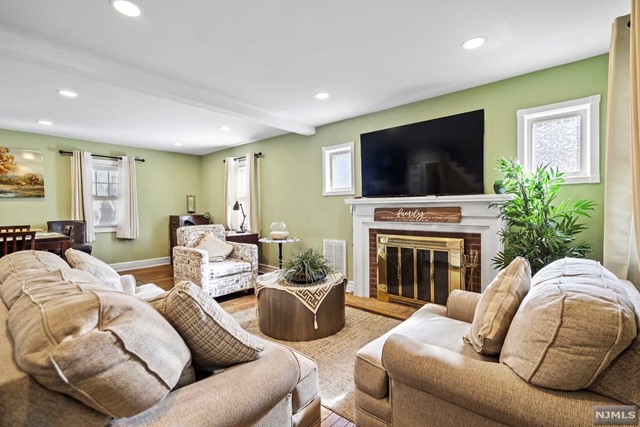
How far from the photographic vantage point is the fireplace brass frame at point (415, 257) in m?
3.07

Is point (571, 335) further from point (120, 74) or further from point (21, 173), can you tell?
point (21, 173)

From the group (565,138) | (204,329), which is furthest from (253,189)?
(204,329)

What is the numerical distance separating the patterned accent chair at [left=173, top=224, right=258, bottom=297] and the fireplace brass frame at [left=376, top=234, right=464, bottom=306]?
5.43 feet

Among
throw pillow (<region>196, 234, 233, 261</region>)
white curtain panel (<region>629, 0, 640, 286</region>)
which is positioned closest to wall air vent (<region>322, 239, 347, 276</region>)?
throw pillow (<region>196, 234, 233, 261</region>)

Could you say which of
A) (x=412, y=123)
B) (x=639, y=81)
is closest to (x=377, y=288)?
(x=412, y=123)

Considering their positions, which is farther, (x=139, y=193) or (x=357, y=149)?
(x=139, y=193)

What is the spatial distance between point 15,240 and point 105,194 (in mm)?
2961

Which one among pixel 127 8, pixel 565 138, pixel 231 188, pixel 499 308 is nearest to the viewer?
pixel 499 308

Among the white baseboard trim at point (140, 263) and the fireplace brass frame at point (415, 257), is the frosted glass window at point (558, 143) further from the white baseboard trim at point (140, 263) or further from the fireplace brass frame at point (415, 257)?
the white baseboard trim at point (140, 263)

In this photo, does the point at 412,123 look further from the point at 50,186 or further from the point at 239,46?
the point at 50,186

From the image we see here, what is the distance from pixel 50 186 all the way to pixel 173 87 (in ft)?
11.6

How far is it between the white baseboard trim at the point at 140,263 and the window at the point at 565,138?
20.7ft

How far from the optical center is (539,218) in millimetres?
2414

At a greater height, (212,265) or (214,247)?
(214,247)
